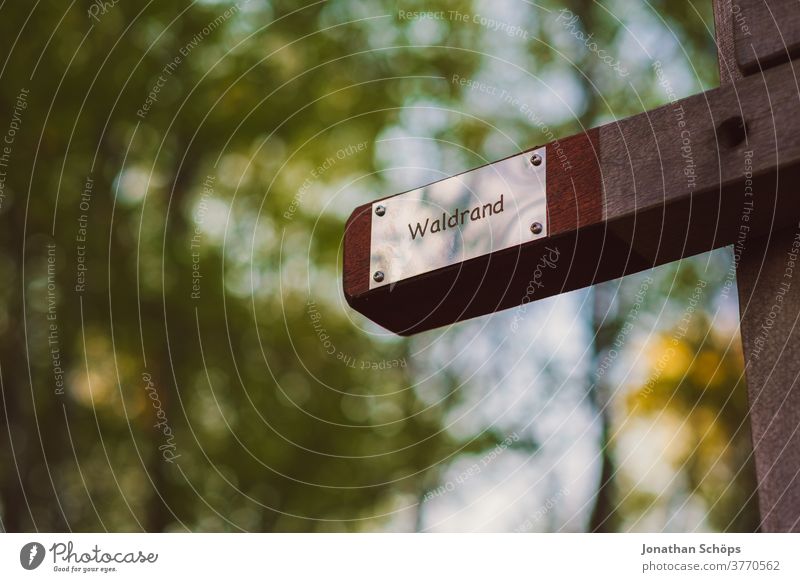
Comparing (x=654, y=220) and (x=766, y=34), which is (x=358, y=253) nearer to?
(x=654, y=220)

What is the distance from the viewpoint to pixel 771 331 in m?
0.74

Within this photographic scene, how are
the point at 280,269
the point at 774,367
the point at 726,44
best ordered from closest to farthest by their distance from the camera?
the point at 774,367, the point at 726,44, the point at 280,269

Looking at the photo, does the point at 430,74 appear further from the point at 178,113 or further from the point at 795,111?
the point at 795,111

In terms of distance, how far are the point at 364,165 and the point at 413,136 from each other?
0.30 m

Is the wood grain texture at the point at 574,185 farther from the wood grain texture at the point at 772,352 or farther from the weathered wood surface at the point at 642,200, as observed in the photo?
the wood grain texture at the point at 772,352

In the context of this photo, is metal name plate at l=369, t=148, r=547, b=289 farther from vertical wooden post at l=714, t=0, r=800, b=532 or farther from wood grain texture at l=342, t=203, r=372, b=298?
vertical wooden post at l=714, t=0, r=800, b=532

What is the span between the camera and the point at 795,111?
71 centimetres

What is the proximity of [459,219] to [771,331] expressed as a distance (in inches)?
11.3

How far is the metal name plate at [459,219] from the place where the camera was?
83 cm

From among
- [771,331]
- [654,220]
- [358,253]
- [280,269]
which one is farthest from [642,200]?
[280,269]

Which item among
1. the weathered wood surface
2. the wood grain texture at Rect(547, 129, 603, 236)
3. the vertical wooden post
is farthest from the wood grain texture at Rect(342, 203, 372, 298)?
the vertical wooden post

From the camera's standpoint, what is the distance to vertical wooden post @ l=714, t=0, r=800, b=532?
0.70 m

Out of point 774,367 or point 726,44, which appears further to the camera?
point 726,44
